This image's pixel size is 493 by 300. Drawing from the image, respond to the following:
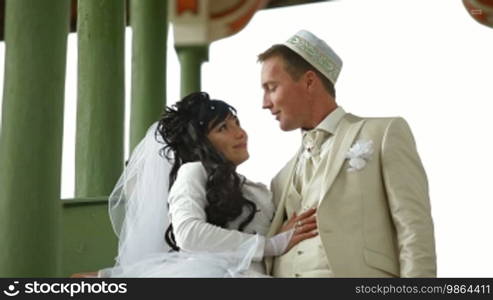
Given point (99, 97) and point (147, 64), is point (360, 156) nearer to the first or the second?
point (99, 97)

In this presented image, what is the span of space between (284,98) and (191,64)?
6.51 meters

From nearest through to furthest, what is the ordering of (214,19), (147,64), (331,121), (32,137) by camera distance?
(331,121) < (32,137) < (147,64) < (214,19)

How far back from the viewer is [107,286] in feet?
11.8

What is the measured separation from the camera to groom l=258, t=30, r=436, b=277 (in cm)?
349

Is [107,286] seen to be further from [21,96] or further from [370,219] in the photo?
[21,96]

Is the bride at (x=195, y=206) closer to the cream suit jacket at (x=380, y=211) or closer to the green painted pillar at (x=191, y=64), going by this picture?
the cream suit jacket at (x=380, y=211)

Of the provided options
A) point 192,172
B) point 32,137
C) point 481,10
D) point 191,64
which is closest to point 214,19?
point 191,64

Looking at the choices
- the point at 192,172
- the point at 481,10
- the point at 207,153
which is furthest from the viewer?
the point at 481,10

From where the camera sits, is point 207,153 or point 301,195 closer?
point 301,195

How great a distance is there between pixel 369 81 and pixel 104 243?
682cm

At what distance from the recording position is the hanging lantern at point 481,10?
9.77m

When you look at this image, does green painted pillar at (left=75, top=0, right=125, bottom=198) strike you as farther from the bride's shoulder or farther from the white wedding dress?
the bride's shoulder

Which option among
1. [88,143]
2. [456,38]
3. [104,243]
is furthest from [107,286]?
[456,38]

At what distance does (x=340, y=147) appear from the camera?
12.1 feet
